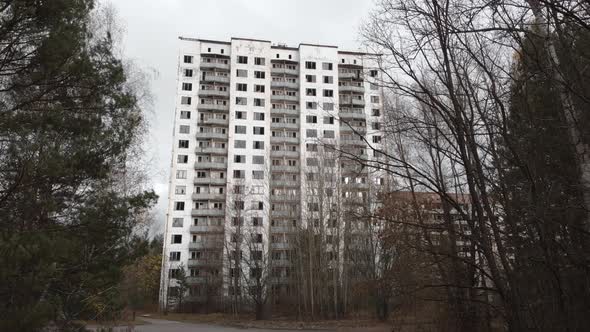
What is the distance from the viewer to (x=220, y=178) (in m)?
55.4

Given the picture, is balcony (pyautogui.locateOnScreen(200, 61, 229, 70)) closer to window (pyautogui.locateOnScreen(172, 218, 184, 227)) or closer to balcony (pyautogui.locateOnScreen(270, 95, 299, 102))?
balcony (pyautogui.locateOnScreen(270, 95, 299, 102))

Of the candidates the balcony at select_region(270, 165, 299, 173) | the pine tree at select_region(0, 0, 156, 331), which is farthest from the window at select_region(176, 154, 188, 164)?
the pine tree at select_region(0, 0, 156, 331)

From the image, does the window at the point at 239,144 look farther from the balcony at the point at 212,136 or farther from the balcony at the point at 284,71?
the balcony at the point at 284,71

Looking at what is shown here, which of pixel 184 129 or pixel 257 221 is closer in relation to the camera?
pixel 257 221

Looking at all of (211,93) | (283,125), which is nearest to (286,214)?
(283,125)

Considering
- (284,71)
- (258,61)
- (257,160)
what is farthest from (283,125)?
(258,61)

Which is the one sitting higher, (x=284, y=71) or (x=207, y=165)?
(x=284, y=71)

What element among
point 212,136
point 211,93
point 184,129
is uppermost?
point 211,93

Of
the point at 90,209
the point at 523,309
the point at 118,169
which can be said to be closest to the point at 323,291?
the point at 118,169

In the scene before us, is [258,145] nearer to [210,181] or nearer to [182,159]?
[210,181]

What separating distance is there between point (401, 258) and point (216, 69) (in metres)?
50.7

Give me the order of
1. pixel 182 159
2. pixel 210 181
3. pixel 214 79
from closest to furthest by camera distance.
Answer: pixel 210 181 → pixel 182 159 → pixel 214 79

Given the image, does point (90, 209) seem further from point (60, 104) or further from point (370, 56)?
point (370, 56)

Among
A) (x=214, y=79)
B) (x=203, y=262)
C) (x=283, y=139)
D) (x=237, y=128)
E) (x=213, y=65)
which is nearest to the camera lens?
(x=203, y=262)
